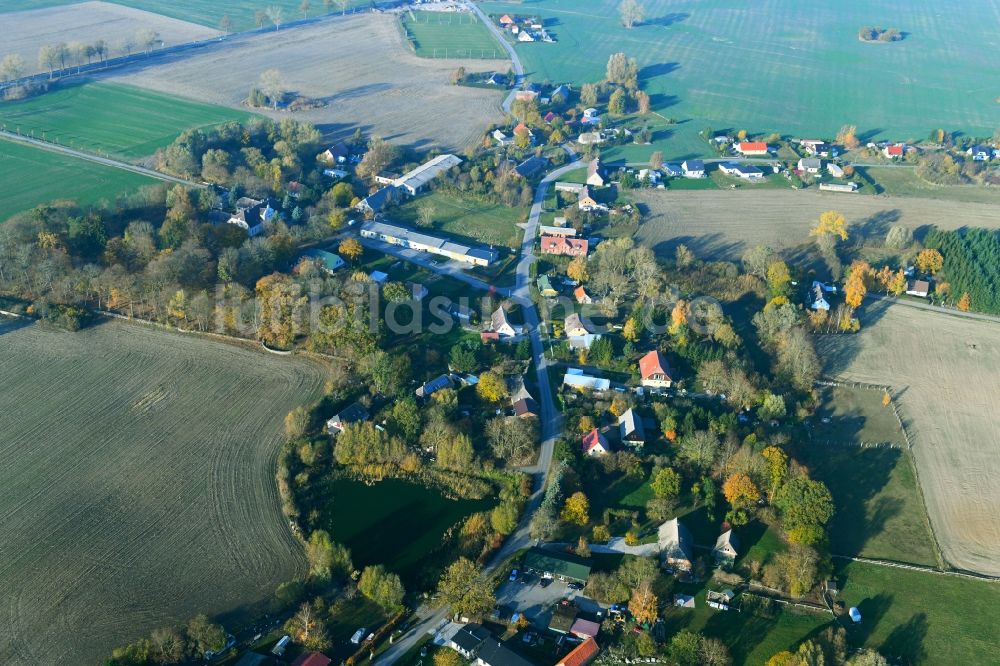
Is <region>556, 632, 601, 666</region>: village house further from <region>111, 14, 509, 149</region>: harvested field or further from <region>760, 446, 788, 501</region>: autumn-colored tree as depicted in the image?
<region>111, 14, 509, 149</region>: harvested field

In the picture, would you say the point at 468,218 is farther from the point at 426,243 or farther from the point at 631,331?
the point at 631,331

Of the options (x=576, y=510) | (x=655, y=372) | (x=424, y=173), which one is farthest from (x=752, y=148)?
(x=576, y=510)

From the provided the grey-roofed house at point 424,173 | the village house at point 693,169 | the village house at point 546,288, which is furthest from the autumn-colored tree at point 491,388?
the village house at point 693,169

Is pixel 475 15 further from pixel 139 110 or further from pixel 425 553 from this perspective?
pixel 425 553

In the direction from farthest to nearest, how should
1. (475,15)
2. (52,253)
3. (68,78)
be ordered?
(475,15), (68,78), (52,253)

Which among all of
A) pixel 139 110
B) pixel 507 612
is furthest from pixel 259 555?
pixel 139 110
